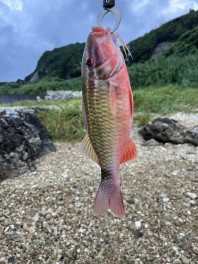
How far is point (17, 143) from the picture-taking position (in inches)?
Result: 148

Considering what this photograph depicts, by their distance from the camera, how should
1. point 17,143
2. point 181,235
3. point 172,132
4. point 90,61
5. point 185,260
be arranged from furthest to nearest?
point 172,132 < point 17,143 < point 181,235 < point 185,260 < point 90,61

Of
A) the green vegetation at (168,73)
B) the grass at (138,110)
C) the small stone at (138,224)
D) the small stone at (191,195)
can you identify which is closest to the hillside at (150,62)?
the green vegetation at (168,73)

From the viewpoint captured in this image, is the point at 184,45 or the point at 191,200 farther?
the point at 184,45

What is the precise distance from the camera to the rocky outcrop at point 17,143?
369cm

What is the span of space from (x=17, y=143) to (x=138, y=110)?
129 inches

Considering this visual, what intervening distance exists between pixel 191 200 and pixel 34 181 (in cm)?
148

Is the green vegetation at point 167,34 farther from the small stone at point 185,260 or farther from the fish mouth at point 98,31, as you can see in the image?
the fish mouth at point 98,31

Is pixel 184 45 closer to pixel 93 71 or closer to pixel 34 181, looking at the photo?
pixel 34 181

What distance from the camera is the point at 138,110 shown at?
6621 mm

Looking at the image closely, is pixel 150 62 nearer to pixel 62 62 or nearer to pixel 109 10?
pixel 62 62

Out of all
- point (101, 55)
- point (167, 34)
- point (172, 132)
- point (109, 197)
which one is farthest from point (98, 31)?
point (167, 34)

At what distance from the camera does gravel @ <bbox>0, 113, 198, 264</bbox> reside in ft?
8.84

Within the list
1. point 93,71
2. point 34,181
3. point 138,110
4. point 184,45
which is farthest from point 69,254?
point 184,45

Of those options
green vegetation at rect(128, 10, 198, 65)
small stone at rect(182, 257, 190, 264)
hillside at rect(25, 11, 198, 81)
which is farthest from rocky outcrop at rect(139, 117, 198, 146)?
green vegetation at rect(128, 10, 198, 65)
